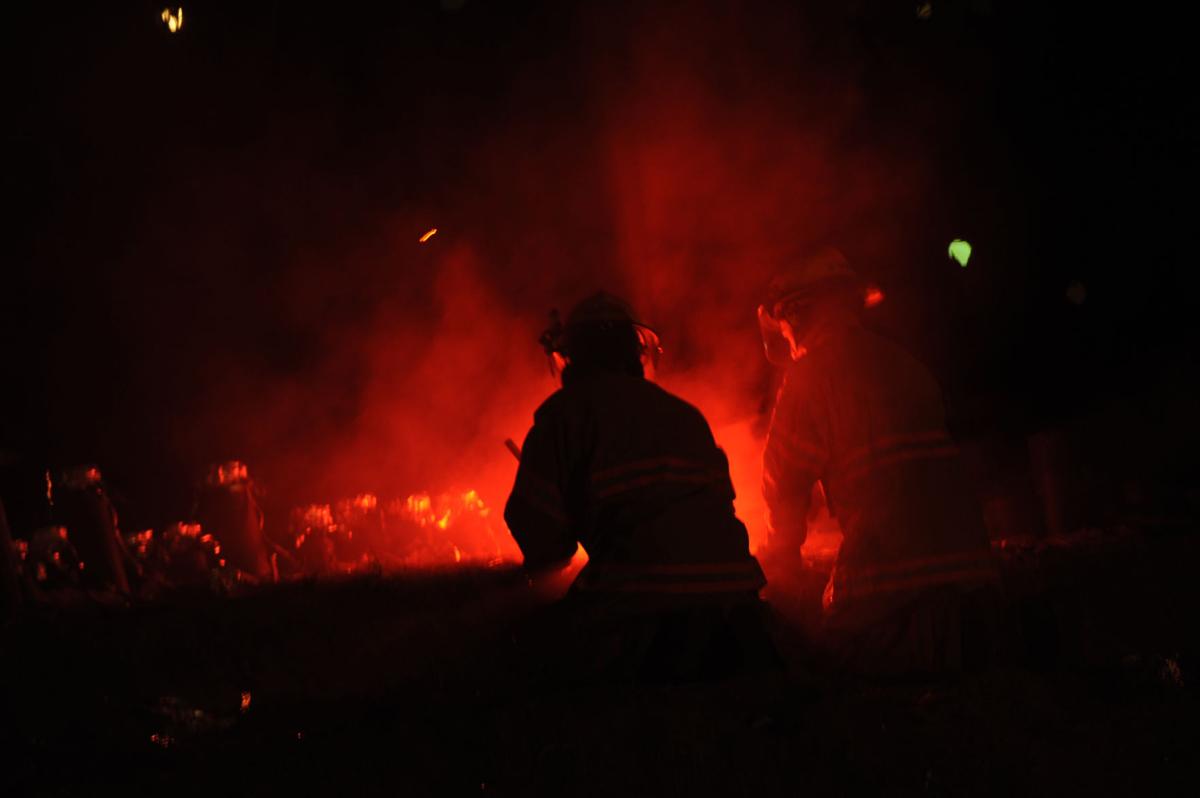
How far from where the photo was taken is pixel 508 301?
33.7ft

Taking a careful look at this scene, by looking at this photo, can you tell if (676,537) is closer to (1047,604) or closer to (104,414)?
(1047,604)

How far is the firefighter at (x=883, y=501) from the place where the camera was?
362 cm

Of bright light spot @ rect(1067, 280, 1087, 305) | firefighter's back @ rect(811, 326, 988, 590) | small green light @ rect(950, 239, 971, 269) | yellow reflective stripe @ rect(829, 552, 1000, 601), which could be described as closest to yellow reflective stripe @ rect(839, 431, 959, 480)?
firefighter's back @ rect(811, 326, 988, 590)

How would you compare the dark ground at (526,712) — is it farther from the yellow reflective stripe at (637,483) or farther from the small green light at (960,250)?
the small green light at (960,250)

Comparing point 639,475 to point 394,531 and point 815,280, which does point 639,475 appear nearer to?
point 815,280

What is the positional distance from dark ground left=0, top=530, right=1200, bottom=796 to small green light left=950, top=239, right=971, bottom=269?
6.13 meters

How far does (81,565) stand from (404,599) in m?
3.40

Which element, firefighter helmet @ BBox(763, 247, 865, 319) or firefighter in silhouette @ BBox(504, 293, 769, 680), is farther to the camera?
firefighter helmet @ BBox(763, 247, 865, 319)

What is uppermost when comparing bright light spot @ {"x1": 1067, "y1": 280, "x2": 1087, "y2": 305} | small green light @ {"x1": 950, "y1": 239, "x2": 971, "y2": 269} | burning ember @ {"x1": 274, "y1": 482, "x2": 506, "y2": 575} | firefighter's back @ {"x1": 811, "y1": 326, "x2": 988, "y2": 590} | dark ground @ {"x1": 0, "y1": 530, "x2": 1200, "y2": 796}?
small green light @ {"x1": 950, "y1": 239, "x2": 971, "y2": 269}

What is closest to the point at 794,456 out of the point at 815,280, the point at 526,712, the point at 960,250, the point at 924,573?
the point at 924,573

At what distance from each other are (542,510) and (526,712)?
0.74 metres

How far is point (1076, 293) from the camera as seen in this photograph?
408 inches

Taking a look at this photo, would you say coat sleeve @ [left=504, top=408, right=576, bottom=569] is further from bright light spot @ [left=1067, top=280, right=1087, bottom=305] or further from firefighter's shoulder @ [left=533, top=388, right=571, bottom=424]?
bright light spot @ [left=1067, top=280, right=1087, bottom=305]

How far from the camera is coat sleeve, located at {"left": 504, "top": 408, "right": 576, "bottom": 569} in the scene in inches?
129
